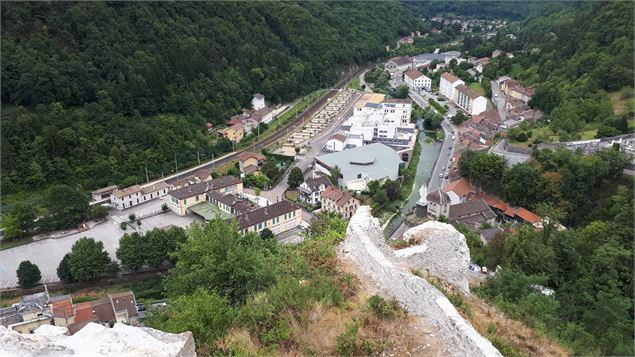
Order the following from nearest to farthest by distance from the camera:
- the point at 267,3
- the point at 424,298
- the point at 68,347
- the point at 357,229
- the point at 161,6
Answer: the point at 68,347, the point at 424,298, the point at 357,229, the point at 161,6, the point at 267,3

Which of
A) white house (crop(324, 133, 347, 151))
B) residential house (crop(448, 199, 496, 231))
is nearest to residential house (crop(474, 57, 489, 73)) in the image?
white house (crop(324, 133, 347, 151))

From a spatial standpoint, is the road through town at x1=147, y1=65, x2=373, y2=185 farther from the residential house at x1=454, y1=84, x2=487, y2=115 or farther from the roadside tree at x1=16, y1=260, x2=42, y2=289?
the residential house at x1=454, y1=84, x2=487, y2=115

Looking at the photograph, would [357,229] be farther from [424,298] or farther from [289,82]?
[289,82]

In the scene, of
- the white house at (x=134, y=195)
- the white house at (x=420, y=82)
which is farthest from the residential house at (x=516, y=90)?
the white house at (x=134, y=195)

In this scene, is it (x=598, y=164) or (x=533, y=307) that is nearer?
(x=533, y=307)

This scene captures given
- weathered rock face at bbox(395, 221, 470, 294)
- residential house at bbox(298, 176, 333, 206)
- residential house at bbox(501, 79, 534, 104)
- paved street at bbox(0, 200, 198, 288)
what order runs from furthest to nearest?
residential house at bbox(501, 79, 534, 104)
residential house at bbox(298, 176, 333, 206)
paved street at bbox(0, 200, 198, 288)
weathered rock face at bbox(395, 221, 470, 294)

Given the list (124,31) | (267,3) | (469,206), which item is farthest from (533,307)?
(267,3)

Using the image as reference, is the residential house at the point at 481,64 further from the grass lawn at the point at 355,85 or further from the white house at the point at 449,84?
the grass lawn at the point at 355,85
